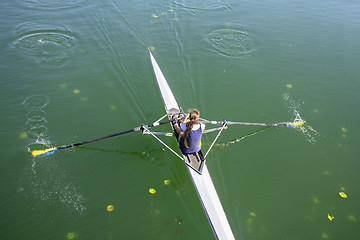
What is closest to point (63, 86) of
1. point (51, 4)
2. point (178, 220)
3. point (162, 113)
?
point (162, 113)

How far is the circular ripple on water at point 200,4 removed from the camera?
1150 centimetres

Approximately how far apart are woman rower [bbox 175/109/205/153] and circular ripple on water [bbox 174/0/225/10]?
8.19 meters

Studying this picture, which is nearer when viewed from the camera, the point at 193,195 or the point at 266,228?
the point at 266,228

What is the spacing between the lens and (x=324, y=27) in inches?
438

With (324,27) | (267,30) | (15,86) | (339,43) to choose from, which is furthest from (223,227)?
(324,27)

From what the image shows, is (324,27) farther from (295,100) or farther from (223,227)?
(223,227)

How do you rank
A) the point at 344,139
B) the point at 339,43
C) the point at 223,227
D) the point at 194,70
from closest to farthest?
the point at 223,227 → the point at 344,139 → the point at 194,70 → the point at 339,43

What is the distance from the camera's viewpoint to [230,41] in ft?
32.1

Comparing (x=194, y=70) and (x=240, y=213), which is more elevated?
(x=194, y=70)

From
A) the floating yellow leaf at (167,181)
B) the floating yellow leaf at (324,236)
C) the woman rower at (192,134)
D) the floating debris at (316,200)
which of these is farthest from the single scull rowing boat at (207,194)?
the floating debris at (316,200)

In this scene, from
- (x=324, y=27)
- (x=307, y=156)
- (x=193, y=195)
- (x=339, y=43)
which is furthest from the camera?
(x=324, y=27)

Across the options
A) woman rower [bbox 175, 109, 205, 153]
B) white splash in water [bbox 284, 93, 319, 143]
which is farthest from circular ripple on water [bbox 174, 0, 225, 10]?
woman rower [bbox 175, 109, 205, 153]

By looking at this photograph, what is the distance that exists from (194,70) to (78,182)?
206 inches

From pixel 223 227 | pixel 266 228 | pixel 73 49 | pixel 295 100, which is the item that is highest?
pixel 73 49
